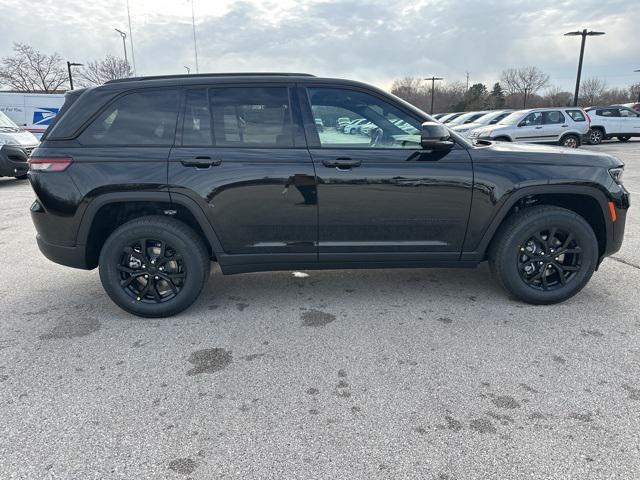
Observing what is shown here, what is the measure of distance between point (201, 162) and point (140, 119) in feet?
1.97

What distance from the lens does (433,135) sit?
10.1 ft

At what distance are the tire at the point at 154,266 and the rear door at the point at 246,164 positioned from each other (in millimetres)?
278

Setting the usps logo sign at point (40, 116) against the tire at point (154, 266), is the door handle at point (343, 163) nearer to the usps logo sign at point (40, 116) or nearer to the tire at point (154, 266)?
the tire at point (154, 266)

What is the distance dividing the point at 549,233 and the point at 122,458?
3.39 meters

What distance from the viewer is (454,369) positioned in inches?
106

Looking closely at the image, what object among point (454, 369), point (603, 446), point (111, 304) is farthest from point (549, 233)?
point (111, 304)

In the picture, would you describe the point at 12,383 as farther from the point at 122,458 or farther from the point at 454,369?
the point at 454,369

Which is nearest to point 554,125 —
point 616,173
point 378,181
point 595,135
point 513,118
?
point 513,118

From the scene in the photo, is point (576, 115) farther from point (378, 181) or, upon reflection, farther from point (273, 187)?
point (273, 187)

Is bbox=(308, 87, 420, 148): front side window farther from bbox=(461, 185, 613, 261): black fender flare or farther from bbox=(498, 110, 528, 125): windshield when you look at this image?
bbox=(498, 110, 528, 125): windshield

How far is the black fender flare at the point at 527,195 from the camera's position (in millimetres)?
3365

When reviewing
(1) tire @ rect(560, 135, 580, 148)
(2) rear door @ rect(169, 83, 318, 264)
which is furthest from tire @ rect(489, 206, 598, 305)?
(1) tire @ rect(560, 135, 580, 148)

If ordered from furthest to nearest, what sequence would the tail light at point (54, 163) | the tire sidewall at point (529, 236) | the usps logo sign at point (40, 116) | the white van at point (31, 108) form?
the usps logo sign at point (40, 116), the white van at point (31, 108), the tire sidewall at point (529, 236), the tail light at point (54, 163)

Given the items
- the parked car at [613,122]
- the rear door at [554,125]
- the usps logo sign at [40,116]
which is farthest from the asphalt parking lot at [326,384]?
the parked car at [613,122]
